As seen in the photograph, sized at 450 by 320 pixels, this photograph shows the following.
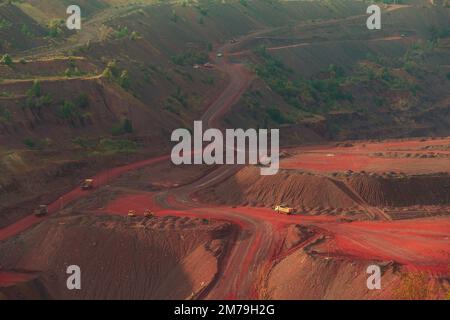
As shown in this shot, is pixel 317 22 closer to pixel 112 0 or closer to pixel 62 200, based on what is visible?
pixel 112 0

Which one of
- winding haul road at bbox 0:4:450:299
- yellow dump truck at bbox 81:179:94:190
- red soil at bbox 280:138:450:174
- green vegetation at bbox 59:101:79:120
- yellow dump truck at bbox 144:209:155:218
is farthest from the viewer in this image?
green vegetation at bbox 59:101:79:120

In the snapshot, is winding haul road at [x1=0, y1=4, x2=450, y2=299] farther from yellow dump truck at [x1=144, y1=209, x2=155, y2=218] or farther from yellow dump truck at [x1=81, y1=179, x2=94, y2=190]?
yellow dump truck at [x1=144, y1=209, x2=155, y2=218]

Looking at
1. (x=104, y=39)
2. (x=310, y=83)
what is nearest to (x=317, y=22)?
(x=310, y=83)

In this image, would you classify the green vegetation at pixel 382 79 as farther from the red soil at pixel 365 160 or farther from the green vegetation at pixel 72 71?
the green vegetation at pixel 72 71

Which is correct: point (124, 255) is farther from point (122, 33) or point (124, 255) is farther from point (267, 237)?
point (122, 33)

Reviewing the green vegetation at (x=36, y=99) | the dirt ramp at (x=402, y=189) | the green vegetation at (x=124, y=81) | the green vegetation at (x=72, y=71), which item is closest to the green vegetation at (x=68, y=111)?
the green vegetation at (x=36, y=99)

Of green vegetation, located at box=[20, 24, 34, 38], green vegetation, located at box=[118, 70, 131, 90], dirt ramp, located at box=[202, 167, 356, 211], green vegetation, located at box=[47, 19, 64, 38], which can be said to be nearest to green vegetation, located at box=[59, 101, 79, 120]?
green vegetation, located at box=[118, 70, 131, 90]

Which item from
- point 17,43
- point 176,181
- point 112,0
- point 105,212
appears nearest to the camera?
point 105,212
